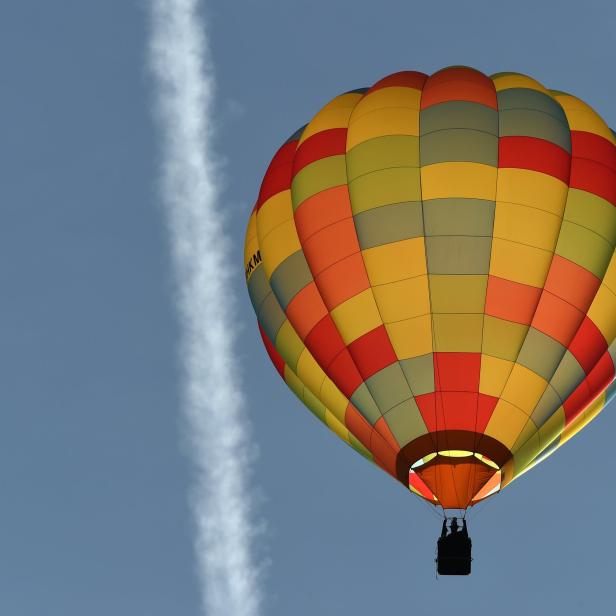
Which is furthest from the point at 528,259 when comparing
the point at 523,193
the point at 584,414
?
the point at 584,414

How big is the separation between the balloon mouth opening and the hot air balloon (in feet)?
0.06

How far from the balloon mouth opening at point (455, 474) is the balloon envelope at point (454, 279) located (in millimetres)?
17

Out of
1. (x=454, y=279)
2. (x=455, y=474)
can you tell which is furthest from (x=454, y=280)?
(x=455, y=474)

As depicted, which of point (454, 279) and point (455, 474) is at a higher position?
point (454, 279)

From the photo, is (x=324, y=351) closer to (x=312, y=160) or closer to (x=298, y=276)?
(x=298, y=276)

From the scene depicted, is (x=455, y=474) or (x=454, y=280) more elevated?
(x=454, y=280)

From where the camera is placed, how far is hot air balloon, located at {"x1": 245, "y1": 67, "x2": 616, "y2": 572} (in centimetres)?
2236

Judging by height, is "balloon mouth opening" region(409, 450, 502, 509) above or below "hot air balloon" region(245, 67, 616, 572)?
below

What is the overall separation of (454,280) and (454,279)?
0.04 feet

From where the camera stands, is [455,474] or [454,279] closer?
[455,474]

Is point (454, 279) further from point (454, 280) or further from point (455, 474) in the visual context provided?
point (455, 474)

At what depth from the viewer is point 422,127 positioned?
77.3 ft

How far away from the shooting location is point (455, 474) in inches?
878

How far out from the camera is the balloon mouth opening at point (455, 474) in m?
22.3
